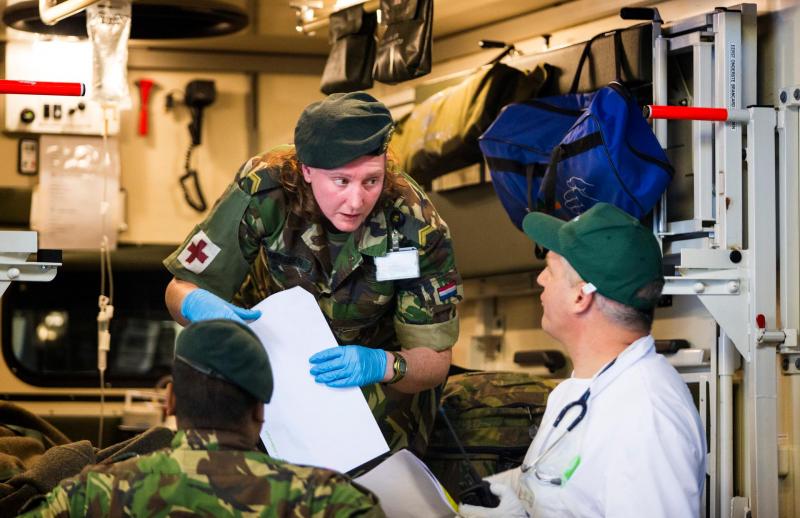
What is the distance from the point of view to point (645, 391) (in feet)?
9.64

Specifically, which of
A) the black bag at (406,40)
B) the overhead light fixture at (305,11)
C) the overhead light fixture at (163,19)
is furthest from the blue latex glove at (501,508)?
the overhead light fixture at (163,19)

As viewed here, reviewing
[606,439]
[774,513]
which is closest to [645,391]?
[606,439]

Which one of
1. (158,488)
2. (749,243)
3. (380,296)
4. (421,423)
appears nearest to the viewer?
(158,488)

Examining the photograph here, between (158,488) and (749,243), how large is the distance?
8.71ft

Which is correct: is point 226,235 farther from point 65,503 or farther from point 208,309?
point 65,503

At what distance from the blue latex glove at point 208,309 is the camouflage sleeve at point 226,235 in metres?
0.13

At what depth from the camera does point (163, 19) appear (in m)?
6.61

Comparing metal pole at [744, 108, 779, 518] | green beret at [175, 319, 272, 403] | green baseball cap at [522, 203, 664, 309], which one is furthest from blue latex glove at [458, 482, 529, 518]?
metal pole at [744, 108, 779, 518]

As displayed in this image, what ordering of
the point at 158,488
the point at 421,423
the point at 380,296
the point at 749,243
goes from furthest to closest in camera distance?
Result: 1. the point at 749,243
2. the point at 421,423
3. the point at 380,296
4. the point at 158,488

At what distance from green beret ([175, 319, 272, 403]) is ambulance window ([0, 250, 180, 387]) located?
472cm

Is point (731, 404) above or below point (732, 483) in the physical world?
above

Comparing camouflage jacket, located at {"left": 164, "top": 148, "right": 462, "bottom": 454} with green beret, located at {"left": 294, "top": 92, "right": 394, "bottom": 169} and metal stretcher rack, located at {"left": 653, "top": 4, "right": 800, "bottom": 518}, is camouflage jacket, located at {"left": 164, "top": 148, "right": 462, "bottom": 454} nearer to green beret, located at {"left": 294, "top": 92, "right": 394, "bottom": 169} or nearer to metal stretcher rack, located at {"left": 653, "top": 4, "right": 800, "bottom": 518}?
green beret, located at {"left": 294, "top": 92, "right": 394, "bottom": 169}

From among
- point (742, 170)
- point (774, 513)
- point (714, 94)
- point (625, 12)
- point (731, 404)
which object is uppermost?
point (625, 12)

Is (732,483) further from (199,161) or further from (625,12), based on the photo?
(199,161)
